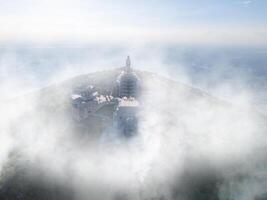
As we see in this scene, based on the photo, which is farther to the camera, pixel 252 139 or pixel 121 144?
pixel 252 139

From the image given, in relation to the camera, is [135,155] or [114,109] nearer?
[135,155]

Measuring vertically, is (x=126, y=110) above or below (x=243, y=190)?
above

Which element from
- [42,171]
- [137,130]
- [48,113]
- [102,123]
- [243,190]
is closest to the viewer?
[243,190]

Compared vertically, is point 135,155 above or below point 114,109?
below

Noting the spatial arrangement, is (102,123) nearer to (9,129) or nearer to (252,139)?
(9,129)

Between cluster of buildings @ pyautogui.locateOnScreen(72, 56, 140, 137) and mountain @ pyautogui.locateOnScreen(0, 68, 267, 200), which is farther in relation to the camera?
cluster of buildings @ pyautogui.locateOnScreen(72, 56, 140, 137)

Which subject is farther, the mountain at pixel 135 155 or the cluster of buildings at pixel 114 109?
the cluster of buildings at pixel 114 109

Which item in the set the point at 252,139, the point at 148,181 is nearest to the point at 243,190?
the point at 148,181

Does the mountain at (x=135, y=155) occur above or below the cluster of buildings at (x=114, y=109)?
below

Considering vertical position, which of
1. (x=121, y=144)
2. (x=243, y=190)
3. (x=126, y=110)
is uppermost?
(x=126, y=110)

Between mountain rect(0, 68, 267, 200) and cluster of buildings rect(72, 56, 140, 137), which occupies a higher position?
cluster of buildings rect(72, 56, 140, 137)

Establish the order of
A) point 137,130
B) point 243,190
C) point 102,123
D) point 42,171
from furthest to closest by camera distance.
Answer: point 102,123 < point 137,130 < point 42,171 < point 243,190
